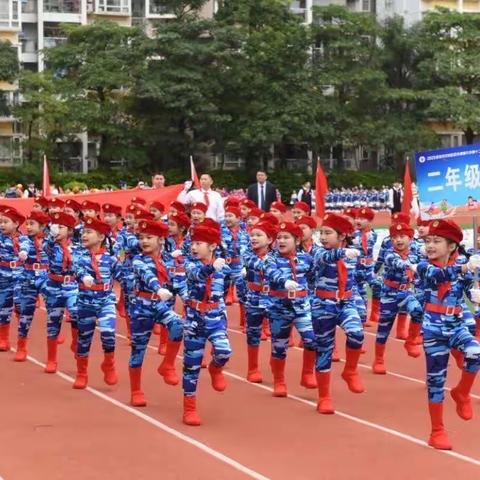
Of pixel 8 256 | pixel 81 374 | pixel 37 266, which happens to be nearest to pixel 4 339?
pixel 8 256

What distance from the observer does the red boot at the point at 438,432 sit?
26.1 ft

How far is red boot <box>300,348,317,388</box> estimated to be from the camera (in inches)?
401

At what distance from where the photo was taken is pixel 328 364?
9.31 meters

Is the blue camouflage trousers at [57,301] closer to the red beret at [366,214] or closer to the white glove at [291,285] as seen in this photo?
the white glove at [291,285]

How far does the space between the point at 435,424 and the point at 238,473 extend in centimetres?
173

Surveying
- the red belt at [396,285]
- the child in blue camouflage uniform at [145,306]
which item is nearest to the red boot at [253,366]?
the child in blue camouflage uniform at [145,306]

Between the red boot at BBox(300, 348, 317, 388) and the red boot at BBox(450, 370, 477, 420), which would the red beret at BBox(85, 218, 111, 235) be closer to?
the red boot at BBox(300, 348, 317, 388)

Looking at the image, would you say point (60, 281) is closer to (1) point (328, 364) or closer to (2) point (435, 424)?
(1) point (328, 364)

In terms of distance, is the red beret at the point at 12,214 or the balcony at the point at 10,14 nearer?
the red beret at the point at 12,214

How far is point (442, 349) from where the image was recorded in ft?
26.3

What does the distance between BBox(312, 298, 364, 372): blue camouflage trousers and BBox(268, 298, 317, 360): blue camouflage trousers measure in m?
0.21

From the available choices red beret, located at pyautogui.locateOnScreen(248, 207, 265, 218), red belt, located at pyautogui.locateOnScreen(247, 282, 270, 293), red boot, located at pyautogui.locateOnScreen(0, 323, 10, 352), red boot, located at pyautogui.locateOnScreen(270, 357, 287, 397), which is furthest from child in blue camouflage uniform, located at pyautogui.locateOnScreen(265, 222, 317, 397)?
red beret, located at pyautogui.locateOnScreen(248, 207, 265, 218)

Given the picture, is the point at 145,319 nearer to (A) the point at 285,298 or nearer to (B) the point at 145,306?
(B) the point at 145,306

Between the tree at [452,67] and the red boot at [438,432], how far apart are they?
1619 inches
